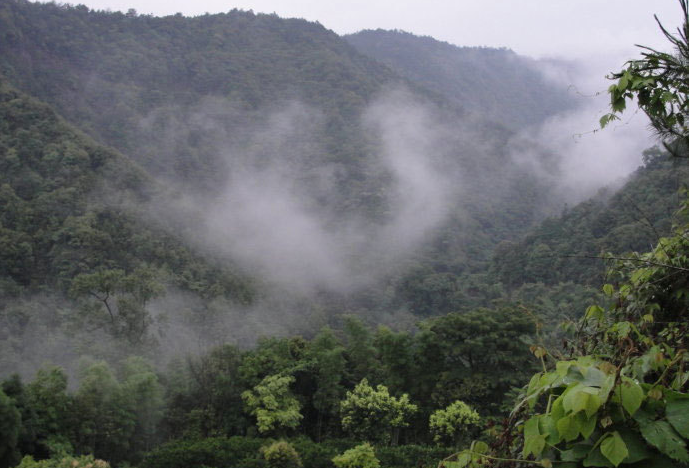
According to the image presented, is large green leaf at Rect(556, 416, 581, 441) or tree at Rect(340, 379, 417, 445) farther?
tree at Rect(340, 379, 417, 445)

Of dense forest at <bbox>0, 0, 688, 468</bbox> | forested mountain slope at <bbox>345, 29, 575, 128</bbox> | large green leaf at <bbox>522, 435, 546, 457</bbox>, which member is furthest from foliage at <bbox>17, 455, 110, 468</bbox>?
forested mountain slope at <bbox>345, 29, 575, 128</bbox>

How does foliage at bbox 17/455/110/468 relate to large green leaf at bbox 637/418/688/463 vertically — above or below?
above

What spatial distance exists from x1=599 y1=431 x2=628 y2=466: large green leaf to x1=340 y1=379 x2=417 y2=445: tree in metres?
14.0

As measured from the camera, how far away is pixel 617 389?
938 millimetres

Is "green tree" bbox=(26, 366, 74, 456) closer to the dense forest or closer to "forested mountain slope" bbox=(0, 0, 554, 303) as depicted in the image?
the dense forest

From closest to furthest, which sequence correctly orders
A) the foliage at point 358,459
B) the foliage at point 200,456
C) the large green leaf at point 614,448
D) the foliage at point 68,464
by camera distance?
the large green leaf at point 614,448 < the foliage at point 68,464 < the foliage at point 358,459 < the foliage at point 200,456

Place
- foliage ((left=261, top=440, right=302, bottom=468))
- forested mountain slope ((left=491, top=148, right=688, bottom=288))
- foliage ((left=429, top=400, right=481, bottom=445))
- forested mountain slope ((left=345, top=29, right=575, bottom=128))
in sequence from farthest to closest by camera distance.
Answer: forested mountain slope ((left=345, top=29, right=575, bottom=128))
forested mountain slope ((left=491, top=148, right=688, bottom=288))
foliage ((left=429, top=400, right=481, bottom=445))
foliage ((left=261, top=440, right=302, bottom=468))

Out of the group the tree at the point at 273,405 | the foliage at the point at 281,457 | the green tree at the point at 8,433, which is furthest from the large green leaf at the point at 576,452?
the tree at the point at 273,405

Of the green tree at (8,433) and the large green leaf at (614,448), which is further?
the green tree at (8,433)

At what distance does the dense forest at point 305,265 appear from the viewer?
1.91 meters

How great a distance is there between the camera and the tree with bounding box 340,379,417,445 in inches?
568

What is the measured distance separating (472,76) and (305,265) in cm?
6900

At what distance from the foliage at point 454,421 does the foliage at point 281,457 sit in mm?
4119

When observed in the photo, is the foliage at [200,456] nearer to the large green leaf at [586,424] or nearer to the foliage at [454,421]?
the foliage at [454,421]
